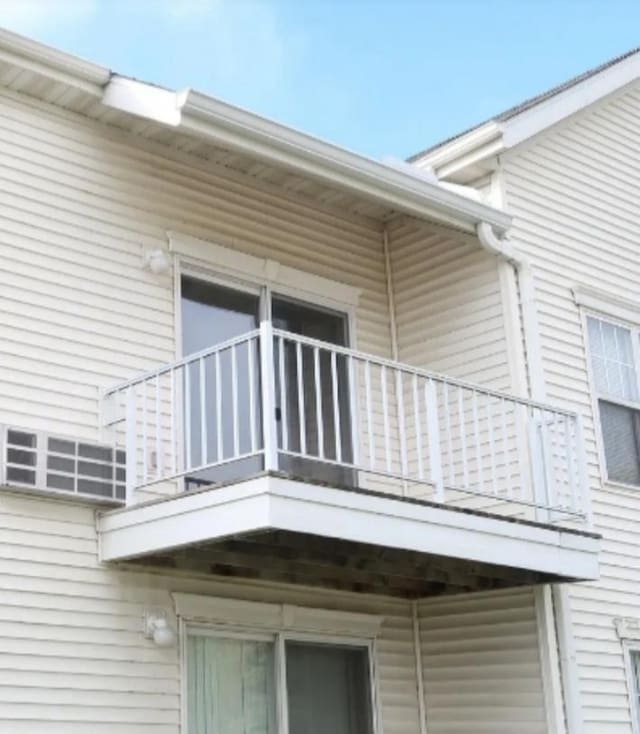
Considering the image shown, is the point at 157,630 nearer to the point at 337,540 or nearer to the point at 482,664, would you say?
the point at 337,540

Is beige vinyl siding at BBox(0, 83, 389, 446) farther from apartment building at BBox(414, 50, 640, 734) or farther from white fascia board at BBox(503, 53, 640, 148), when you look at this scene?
white fascia board at BBox(503, 53, 640, 148)

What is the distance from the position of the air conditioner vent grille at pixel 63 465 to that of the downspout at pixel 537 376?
344 cm

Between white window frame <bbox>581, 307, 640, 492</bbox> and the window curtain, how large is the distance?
3355 millimetres

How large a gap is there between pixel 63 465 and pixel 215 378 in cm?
156

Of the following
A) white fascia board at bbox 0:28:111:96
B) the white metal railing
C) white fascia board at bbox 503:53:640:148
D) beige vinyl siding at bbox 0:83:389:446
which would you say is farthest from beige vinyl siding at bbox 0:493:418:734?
white fascia board at bbox 503:53:640:148

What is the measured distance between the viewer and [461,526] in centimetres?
834

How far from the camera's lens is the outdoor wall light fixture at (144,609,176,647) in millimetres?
8078

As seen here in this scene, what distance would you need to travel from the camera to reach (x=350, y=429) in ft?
32.8

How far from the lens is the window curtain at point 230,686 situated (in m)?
8.34

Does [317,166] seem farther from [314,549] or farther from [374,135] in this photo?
[374,135]

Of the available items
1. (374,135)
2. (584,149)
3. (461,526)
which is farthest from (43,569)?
(374,135)

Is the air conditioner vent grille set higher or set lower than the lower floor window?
higher

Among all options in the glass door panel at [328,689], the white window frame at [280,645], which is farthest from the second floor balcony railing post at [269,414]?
the glass door panel at [328,689]

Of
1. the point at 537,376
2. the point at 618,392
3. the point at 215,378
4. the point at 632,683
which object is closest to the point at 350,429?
the point at 215,378
